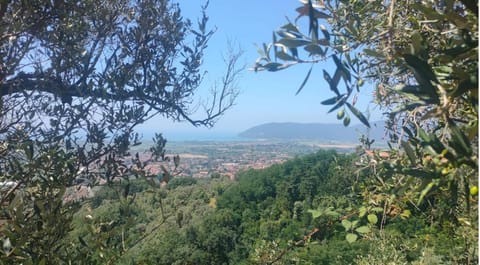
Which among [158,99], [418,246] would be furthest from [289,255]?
[158,99]

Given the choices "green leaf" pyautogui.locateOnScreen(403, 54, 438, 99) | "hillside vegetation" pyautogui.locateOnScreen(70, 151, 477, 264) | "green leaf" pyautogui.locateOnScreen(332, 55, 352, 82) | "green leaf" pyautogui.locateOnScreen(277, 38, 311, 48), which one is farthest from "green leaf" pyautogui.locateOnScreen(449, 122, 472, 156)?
"hillside vegetation" pyautogui.locateOnScreen(70, 151, 477, 264)

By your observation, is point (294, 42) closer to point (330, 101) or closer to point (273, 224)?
point (330, 101)

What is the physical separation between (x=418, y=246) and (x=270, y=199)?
11.7 metres

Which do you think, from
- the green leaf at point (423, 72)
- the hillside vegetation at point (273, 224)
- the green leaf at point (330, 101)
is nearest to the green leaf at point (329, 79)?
the green leaf at point (330, 101)

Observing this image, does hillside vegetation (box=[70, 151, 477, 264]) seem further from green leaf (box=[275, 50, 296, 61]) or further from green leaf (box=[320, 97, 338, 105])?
green leaf (box=[275, 50, 296, 61])

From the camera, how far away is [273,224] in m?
14.9

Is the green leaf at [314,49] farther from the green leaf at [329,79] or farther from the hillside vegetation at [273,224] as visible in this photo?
the hillside vegetation at [273,224]

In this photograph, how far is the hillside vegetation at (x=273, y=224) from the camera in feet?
6.48

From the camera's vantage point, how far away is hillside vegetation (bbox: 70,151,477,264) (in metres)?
1.97

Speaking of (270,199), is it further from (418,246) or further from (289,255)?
→ (418,246)

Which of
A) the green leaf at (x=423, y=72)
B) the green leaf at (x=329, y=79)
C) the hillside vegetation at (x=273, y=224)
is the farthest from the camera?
the hillside vegetation at (x=273, y=224)

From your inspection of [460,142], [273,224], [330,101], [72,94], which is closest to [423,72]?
[460,142]

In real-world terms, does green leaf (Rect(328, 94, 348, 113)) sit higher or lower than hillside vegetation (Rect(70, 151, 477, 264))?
higher

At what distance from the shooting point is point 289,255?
348 inches
